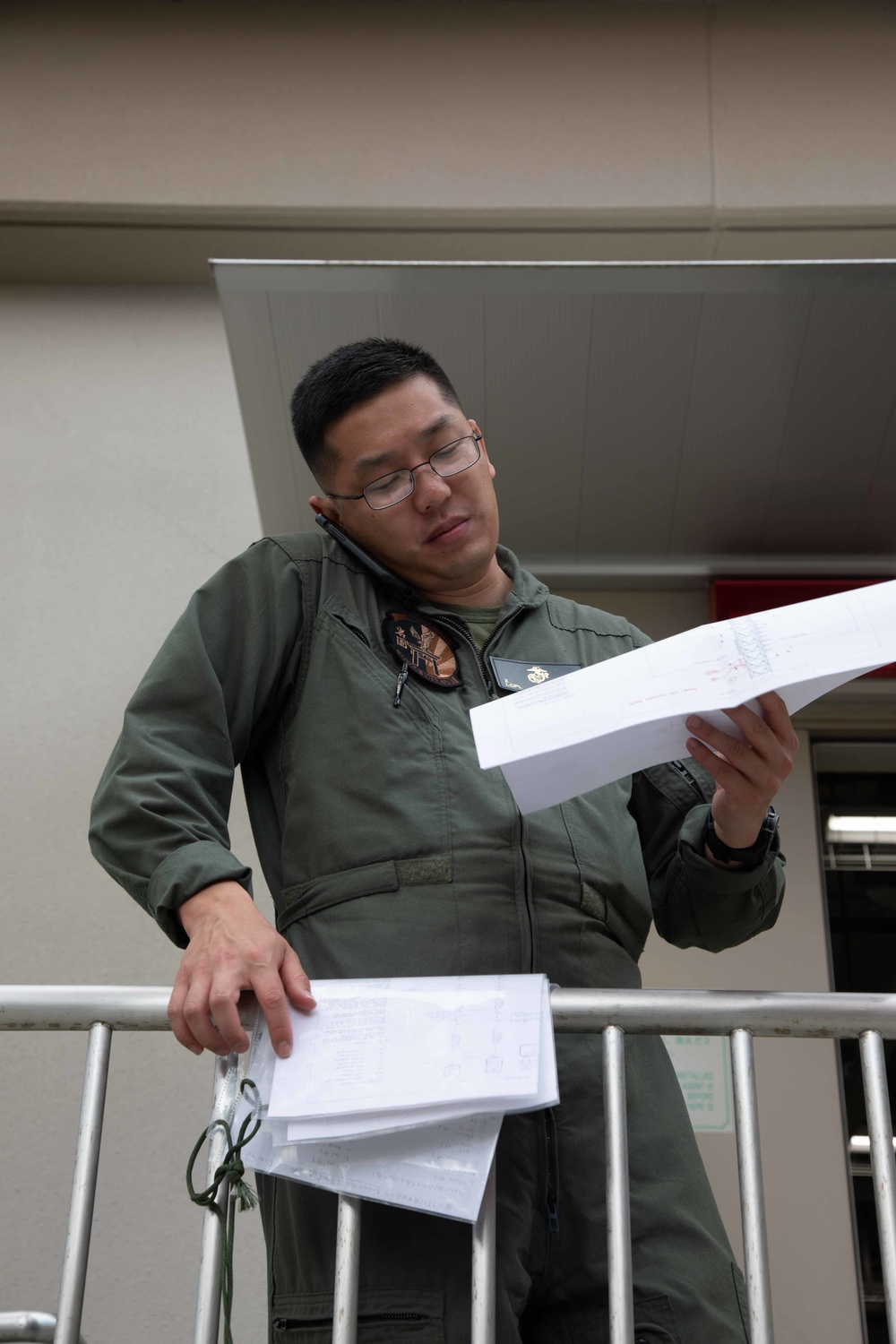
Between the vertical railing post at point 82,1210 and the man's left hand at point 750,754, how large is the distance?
2.34 ft

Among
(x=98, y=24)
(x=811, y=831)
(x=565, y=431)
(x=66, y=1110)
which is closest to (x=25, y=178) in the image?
(x=98, y=24)

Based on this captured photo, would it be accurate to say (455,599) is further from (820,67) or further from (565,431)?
(820,67)

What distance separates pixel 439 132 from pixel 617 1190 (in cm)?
335

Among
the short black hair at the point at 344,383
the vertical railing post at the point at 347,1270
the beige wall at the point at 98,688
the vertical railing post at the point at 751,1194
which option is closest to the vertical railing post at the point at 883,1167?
the vertical railing post at the point at 751,1194

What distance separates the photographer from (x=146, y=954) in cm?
302

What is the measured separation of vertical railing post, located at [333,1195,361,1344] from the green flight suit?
2.1 inches

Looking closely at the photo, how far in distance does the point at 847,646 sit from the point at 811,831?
2.22 meters

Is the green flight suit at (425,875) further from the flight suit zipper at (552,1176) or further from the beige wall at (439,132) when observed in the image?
the beige wall at (439,132)

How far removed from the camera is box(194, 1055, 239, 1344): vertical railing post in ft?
3.60

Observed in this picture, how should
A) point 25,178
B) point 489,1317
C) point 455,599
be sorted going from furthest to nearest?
point 25,178 < point 455,599 < point 489,1317

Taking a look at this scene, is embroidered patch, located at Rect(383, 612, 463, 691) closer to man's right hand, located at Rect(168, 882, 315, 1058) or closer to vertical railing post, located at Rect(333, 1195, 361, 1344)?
man's right hand, located at Rect(168, 882, 315, 1058)

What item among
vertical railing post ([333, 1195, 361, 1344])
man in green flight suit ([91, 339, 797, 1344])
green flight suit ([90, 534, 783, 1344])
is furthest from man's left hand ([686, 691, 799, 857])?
vertical railing post ([333, 1195, 361, 1344])

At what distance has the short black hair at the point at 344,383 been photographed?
5.50 feet

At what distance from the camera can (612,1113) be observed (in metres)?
1.16
